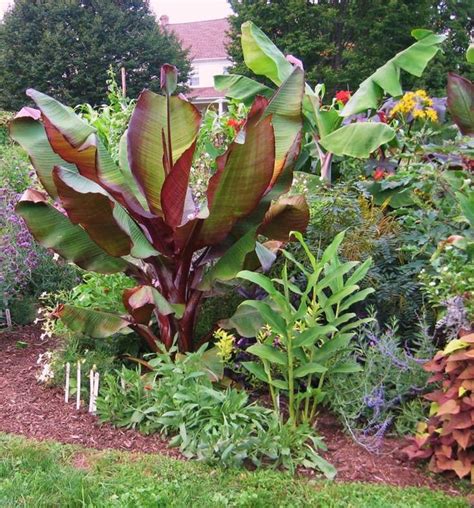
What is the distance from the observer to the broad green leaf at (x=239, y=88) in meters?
6.76

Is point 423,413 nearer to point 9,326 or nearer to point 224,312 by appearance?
point 224,312

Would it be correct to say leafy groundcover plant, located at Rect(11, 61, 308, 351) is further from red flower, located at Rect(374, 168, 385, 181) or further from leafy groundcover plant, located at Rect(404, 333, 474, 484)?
red flower, located at Rect(374, 168, 385, 181)

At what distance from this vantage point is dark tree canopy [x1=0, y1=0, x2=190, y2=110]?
1014 inches

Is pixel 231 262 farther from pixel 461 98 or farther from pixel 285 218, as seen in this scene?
pixel 461 98

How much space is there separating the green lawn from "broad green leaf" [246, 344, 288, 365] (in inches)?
23.6

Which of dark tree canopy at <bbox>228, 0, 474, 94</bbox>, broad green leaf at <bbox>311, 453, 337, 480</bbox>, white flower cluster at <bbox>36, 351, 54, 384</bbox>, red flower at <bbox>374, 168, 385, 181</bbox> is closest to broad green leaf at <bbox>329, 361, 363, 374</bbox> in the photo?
broad green leaf at <bbox>311, 453, 337, 480</bbox>

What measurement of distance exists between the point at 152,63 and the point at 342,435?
27.0 metres

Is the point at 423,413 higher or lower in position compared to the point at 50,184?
lower

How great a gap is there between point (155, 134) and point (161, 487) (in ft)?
7.01

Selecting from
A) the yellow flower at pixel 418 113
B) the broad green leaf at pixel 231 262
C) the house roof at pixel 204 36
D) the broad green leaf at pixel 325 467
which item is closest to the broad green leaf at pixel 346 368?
the broad green leaf at pixel 325 467

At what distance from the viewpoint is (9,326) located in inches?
213

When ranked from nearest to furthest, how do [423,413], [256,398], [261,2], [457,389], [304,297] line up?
[457,389] → [304,297] → [423,413] → [256,398] → [261,2]

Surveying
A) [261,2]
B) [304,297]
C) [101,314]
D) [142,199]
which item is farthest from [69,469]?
[261,2]

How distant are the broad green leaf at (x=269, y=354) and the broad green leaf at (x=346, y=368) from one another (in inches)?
12.7
